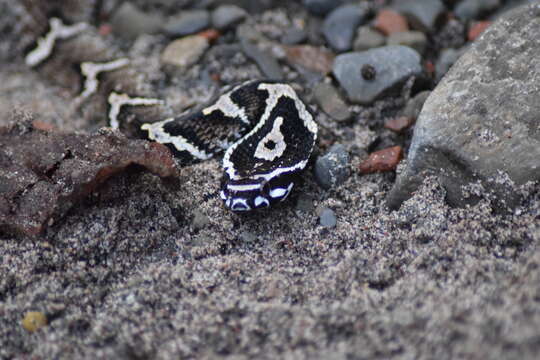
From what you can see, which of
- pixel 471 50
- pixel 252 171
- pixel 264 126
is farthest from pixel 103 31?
pixel 471 50

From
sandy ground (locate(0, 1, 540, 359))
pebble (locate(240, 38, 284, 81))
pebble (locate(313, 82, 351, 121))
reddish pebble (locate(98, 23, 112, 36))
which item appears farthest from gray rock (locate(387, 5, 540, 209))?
reddish pebble (locate(98, 23, 112, 36))

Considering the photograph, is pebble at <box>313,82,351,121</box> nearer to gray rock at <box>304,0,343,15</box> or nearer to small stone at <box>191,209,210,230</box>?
gray rock at <box>304,0,343,15</box>

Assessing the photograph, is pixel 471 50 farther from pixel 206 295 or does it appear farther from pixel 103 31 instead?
pixel 103 31

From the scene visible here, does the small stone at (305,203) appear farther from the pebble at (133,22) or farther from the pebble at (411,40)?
the pebble at (133,22)

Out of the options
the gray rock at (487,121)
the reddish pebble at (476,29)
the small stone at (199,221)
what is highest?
the gray rock at (487,121)

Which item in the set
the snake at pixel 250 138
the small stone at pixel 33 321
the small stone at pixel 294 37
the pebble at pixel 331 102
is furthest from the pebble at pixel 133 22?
the small stone at pixel 33 321
